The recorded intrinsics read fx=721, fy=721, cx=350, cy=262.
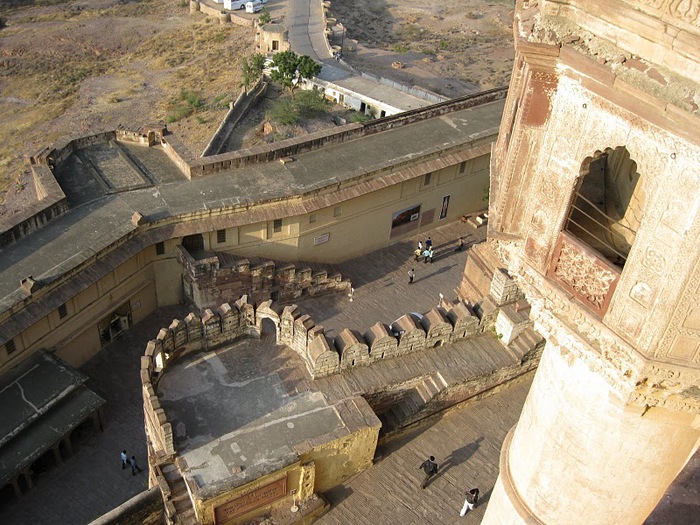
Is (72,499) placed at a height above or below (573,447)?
below

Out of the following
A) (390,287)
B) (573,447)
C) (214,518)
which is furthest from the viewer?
(390,287)

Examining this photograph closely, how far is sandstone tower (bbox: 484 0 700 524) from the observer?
6.93 metres

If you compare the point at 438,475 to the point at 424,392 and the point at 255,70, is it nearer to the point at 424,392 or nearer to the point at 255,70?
the point at 424,392

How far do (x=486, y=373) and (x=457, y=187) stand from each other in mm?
12303

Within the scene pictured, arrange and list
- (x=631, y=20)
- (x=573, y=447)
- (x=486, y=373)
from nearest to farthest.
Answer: (x=631, y=20), (x=573, y=447), (x=486, y=373)

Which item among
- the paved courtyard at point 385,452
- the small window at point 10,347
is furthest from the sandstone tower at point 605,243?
the small window at point 10,347

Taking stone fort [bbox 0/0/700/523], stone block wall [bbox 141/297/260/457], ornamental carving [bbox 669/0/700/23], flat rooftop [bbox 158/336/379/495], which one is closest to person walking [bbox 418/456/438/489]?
stone fort [bbox 0/0/700/523]

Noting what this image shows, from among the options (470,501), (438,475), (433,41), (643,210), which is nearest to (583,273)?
(643,210)

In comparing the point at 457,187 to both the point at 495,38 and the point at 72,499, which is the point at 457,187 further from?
the point at 495,38

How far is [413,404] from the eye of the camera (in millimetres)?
18562

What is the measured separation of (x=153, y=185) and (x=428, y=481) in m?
14.1

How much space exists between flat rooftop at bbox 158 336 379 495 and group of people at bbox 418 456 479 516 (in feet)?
6.41

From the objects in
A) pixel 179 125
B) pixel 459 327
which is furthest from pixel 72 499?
pixel 179 125

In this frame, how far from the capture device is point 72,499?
20.0 m
